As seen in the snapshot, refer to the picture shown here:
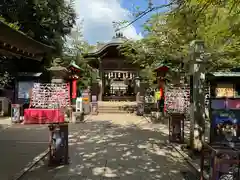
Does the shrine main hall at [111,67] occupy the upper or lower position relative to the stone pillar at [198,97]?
upper

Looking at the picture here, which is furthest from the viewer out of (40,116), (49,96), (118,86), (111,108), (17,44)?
(118,86)

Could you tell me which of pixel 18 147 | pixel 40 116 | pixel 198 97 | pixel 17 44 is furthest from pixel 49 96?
pixel 17 44

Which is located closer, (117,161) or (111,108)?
(117,161)

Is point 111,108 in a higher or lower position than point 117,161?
higher

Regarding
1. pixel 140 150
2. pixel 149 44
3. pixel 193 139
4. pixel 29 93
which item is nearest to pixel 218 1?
pixel 193 139

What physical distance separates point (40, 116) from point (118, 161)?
8.01 m

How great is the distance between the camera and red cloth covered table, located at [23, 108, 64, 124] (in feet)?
45.5

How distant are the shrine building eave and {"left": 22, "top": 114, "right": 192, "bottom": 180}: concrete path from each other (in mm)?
2470

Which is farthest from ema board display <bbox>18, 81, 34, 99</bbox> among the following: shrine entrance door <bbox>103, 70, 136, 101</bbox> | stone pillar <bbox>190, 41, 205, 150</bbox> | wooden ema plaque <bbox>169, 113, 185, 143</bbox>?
stone pillar <bbox>190, 41, 205, 150</bbox>

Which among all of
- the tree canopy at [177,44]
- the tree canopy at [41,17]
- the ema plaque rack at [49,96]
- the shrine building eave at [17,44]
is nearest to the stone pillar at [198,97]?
the tree canopy at [177,44]

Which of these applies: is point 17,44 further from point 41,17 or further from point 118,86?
point 118,86

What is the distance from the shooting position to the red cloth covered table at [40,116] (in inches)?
546

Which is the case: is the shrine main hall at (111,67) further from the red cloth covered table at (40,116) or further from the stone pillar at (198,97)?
the stone pillar at (198,97)

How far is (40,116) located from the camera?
1387 centimetres
